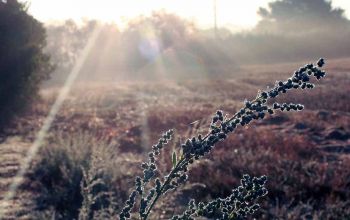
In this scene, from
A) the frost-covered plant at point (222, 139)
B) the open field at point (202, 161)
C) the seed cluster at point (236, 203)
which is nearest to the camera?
the frost-covered plant at point (222, 139)

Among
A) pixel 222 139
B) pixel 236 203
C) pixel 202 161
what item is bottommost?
pixel 202 161

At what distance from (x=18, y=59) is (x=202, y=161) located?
7.64 m

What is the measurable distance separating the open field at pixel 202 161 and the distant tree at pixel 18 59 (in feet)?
1.65

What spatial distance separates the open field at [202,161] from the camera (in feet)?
19.5

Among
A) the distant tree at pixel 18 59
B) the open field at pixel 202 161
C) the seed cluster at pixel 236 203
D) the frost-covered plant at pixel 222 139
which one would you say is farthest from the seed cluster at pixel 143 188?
the distant tree at pixel 18 59

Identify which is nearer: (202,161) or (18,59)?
(202,161)

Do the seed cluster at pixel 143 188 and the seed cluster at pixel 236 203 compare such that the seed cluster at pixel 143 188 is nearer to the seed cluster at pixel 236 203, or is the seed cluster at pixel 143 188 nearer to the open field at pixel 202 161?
the seed cluster at pixel 236 203

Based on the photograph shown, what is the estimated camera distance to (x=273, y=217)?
208 inches

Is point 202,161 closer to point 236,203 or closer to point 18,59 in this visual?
point 236,203

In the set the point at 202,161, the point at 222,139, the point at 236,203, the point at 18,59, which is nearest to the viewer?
the point at 222,139

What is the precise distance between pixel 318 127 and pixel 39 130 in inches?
256

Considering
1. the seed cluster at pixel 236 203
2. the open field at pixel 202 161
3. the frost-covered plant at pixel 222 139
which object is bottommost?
the open field at pixel 202 161

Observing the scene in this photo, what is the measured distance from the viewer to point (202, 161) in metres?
7.56

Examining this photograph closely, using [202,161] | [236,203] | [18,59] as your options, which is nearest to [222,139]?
[236,203]
